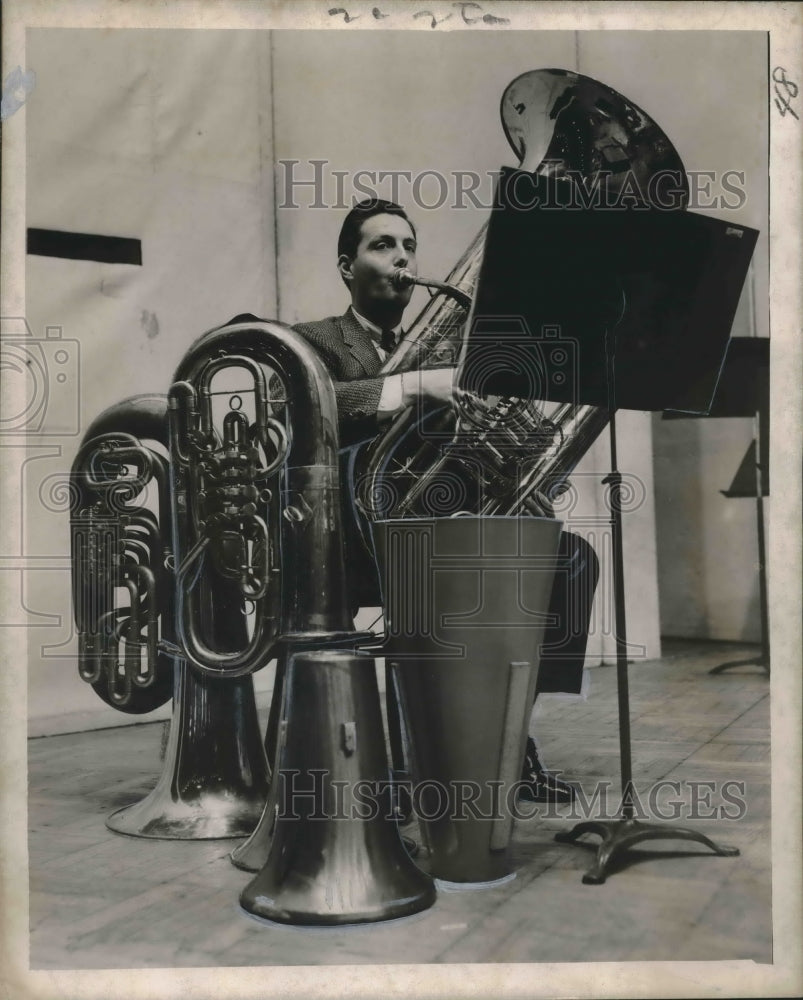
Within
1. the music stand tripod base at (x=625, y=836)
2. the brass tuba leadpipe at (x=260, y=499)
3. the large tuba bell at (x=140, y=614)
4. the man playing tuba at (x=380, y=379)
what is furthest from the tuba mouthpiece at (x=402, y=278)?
the music stand tripod base at (x=625, y=836)

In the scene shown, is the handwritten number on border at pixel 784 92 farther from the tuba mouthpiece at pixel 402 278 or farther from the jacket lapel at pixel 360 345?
the jacket lapel at pixel 360 345

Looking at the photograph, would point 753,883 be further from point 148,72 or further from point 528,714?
point 148,72

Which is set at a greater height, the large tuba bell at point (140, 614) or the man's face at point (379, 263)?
the man's face at point (379, 263)

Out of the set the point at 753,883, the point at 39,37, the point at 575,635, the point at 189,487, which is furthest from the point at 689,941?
the point at 39,37

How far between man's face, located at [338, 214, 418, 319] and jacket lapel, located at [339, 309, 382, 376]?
0.06 meters

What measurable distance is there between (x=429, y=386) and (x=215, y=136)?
1.08 metres

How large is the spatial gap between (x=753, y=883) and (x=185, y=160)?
A: 8.33ft

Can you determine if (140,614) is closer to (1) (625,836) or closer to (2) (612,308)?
(1) (625,836)

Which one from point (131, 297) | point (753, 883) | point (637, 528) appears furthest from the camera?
point (637, 528)

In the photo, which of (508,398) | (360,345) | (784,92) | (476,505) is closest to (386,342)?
(360,345)

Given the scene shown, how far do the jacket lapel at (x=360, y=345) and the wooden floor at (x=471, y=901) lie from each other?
1.38 meters

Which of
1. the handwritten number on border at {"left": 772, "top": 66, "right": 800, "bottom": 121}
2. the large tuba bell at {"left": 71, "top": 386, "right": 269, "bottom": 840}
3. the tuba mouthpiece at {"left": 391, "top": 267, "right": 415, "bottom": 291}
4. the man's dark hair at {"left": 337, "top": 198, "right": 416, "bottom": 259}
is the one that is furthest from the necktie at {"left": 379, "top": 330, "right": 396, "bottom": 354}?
the handwritten number on border at {"left": 772, "top": 66, "right": 800, "bottom": 121}

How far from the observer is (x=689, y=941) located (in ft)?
6.71

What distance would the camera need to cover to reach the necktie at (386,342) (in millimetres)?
2902
